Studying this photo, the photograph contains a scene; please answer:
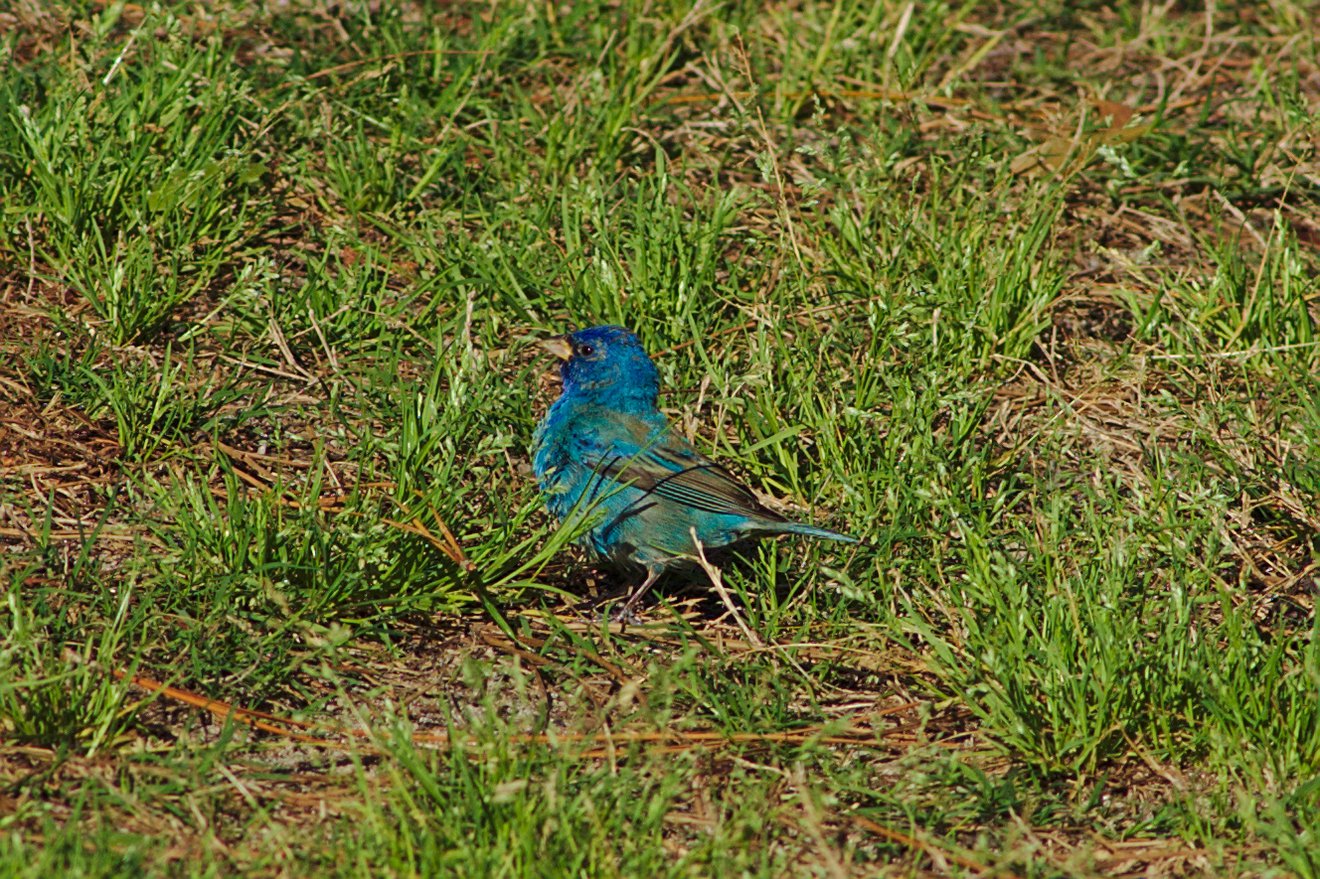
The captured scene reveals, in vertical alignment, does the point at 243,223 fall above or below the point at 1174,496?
above

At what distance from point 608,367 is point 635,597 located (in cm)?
69

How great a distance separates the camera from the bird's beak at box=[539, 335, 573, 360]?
462cm

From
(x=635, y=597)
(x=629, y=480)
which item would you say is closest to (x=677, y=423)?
(x=629, y=480)

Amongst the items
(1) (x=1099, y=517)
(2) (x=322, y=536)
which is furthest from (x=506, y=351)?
(1) (x=1099, y=517)

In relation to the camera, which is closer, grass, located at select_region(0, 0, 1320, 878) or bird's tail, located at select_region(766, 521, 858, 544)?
grass, located at select_region(0, 0, 1320, 878)

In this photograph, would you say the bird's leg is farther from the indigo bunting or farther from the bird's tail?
the bird's tail

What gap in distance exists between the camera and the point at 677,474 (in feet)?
14.2

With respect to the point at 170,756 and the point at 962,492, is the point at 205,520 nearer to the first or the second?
the point at 170,756

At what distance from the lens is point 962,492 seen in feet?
14.5

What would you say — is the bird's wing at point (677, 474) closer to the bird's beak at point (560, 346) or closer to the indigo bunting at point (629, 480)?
the indigo bunting at point (629, 480)

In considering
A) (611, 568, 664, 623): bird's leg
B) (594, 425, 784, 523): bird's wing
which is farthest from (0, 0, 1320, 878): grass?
(594, 425, 784, 523): bird's wing

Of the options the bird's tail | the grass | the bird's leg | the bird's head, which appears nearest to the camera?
the grass

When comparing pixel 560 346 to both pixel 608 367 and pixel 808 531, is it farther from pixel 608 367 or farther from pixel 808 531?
Result: pixel 808 531

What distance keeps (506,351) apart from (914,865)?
2312 millimetres
